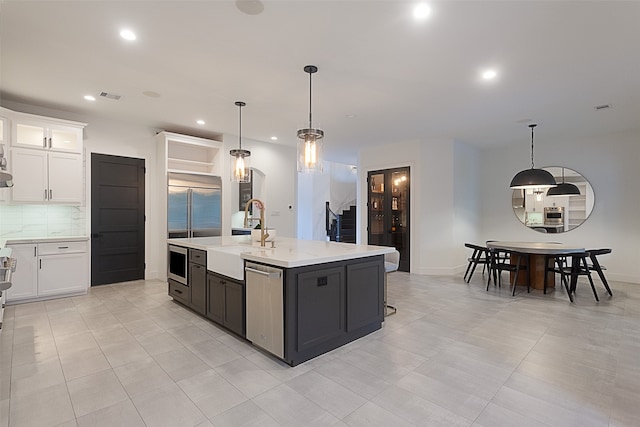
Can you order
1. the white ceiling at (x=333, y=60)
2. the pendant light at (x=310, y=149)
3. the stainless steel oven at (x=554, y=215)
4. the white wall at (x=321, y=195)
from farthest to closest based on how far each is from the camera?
the white wall at (x=321, y=195) → the stainless steel oven at (x=554, y=215) → the pendant light at (x=310, y=149) → the white ceiling at (x=333, y=60)

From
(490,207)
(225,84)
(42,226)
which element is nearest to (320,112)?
(225,84)

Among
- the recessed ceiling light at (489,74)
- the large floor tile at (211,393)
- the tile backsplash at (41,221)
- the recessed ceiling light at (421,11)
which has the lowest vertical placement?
the large floor tile at (211,393)

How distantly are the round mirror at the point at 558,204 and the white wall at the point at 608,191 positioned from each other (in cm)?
11

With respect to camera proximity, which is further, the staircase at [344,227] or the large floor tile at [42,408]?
the staircase at [344,227]

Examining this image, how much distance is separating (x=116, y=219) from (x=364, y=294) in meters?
4.61

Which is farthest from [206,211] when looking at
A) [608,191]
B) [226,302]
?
[608,191]

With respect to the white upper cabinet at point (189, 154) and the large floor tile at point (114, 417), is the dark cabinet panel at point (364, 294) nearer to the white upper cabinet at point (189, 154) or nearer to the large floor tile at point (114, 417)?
the large floor tile at point (114, 417)

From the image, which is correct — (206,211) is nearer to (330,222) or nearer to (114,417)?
(114,417)

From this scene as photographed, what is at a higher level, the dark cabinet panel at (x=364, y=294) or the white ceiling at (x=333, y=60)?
the white ceiling at (x=333, y=60)

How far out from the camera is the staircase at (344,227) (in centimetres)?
Answer: 1080

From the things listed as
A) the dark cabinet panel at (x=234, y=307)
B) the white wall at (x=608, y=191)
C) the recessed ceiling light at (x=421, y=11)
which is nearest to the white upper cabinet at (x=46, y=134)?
the dark cabinet panel at (x=234, y=307)

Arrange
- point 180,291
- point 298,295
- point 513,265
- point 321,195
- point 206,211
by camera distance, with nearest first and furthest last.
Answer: point 298,295 → point 180,291 → point 513,265 → point 206,211 → point 321,195

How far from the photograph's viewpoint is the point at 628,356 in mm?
2697

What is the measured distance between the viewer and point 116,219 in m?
5.36
